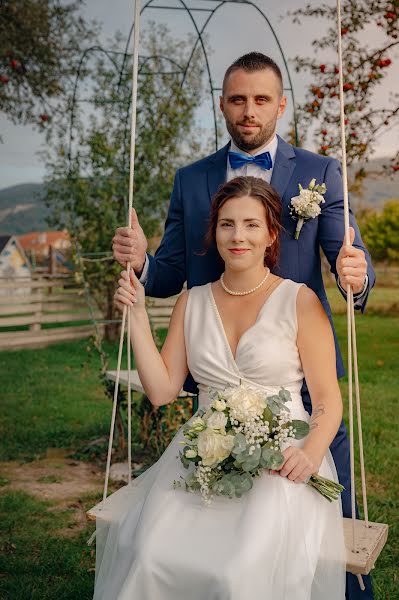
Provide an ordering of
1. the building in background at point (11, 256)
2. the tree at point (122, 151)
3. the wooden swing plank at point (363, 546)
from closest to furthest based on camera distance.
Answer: the wooden swing plank at point (363, 546), the tree at point (122, 151), the building in background at point (11, 256)

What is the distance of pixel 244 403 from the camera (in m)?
2.52

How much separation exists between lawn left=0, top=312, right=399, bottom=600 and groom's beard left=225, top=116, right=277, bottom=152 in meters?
2.43

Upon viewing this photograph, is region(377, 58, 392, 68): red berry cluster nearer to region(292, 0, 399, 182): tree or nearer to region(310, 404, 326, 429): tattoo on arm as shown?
region(292, 0, 399, 182): tree

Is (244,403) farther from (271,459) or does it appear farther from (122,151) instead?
(122,151)

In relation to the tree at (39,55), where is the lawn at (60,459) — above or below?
below

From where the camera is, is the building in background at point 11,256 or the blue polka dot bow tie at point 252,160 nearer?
the blue polka dot bow tie at point 252,160

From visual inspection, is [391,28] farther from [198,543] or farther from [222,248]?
[198,543]

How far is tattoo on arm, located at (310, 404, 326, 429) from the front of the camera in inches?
108

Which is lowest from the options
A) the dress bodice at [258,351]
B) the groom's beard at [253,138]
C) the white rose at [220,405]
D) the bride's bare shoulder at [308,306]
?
the white rose at [220,405]

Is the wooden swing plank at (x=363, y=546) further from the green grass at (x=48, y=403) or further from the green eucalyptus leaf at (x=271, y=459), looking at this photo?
the green grass at (x=48, y=403)

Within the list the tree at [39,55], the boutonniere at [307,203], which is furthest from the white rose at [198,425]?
the tree at [39,55]

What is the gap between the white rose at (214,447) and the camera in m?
2.51

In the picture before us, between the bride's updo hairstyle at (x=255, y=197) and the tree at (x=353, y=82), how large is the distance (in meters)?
5.07

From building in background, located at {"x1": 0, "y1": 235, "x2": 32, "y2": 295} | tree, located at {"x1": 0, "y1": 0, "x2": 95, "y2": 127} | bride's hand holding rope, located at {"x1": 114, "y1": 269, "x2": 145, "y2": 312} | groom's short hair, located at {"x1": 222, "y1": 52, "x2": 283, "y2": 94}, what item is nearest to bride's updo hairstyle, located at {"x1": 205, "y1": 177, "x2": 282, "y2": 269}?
bride's hand holding rope, located at {"x1": 114, "y1": 269, "x2": 145, "y2": 312}
